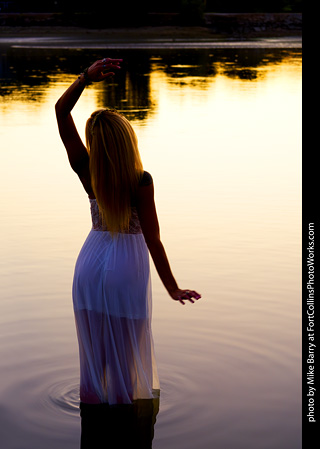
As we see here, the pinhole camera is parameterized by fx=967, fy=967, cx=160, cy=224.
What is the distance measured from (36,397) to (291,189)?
627cm

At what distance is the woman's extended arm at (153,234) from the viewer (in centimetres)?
441

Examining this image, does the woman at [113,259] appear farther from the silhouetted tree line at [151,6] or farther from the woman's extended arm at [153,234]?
the silhouetted tree line at [151,6]

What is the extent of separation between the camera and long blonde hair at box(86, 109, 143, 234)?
431 cm

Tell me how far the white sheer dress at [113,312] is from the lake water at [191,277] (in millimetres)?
280

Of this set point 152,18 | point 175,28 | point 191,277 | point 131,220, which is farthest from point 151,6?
point 131,220

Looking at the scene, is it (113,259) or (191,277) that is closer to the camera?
(113,259)

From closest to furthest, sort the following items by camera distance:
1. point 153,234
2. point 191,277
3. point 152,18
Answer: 1. point 153,234
2. point 191,277
3. point 152,18

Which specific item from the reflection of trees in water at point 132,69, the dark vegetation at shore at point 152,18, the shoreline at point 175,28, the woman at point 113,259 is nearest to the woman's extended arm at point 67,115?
the woman at point 113,259

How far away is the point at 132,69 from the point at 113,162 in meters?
26.7

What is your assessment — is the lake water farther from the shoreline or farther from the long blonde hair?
the shoreline

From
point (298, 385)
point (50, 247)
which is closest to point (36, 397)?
point (298, 385)

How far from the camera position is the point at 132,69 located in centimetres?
3059

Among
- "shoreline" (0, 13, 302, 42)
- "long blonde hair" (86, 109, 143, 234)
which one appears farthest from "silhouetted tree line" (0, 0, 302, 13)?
"long blonde hair" (86, 109, 143, 234)

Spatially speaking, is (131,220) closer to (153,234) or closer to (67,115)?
(153,234)
